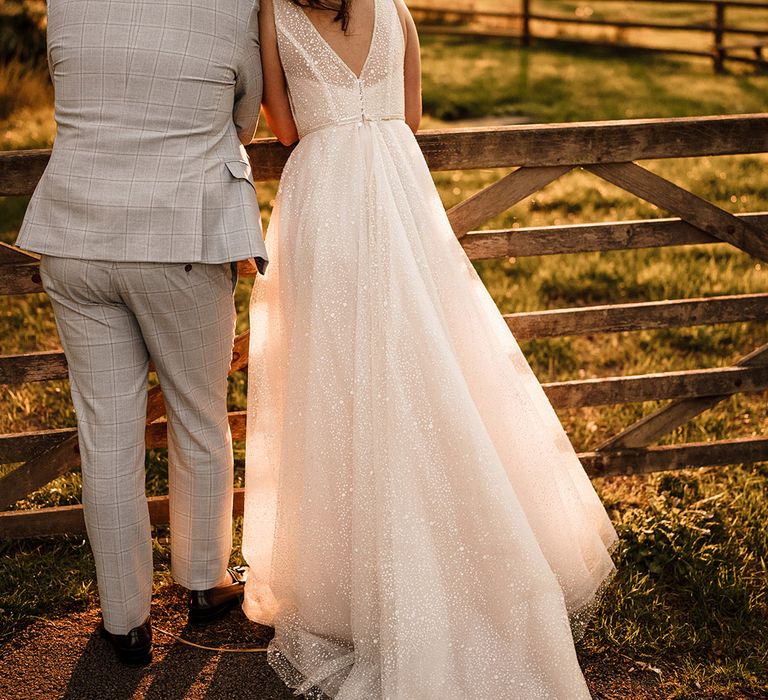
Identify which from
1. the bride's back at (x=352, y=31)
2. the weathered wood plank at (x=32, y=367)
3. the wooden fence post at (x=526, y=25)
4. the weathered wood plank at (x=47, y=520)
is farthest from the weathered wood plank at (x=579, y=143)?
the wooden fence post at (x=526, y=25)

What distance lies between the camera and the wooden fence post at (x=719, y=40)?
15758mm

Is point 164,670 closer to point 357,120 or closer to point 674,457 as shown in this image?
point 357,120

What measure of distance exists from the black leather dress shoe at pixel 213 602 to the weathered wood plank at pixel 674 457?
5.01 ft

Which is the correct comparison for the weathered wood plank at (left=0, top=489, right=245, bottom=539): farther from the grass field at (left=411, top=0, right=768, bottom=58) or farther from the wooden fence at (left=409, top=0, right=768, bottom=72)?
the grass field at (left=411, top=0, right=768, bottom=58)

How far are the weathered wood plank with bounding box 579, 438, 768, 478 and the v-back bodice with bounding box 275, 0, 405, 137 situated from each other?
1.77 m

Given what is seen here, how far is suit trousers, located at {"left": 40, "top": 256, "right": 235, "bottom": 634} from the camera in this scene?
2680 mm

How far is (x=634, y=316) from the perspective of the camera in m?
3.73

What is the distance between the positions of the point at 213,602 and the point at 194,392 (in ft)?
2.71

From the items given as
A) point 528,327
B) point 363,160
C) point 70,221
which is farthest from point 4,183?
point 528,327

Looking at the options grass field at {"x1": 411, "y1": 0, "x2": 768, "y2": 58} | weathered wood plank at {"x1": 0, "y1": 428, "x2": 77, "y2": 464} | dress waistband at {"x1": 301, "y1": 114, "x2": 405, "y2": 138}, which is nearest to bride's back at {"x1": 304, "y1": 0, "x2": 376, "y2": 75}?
dress waistband at {"x1": 301, "y1": 114, "x2": 405, "y2": 138}

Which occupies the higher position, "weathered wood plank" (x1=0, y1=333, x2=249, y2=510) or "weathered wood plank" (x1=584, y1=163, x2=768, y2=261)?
"weathered wood plank" (x1=584, y1=163, x2=768, y2=261)

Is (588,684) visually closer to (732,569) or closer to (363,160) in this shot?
(732,569)

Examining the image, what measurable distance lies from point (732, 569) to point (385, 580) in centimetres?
156

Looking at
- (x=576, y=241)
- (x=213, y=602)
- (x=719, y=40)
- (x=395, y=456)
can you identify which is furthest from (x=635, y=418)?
(x=719, y=40)
